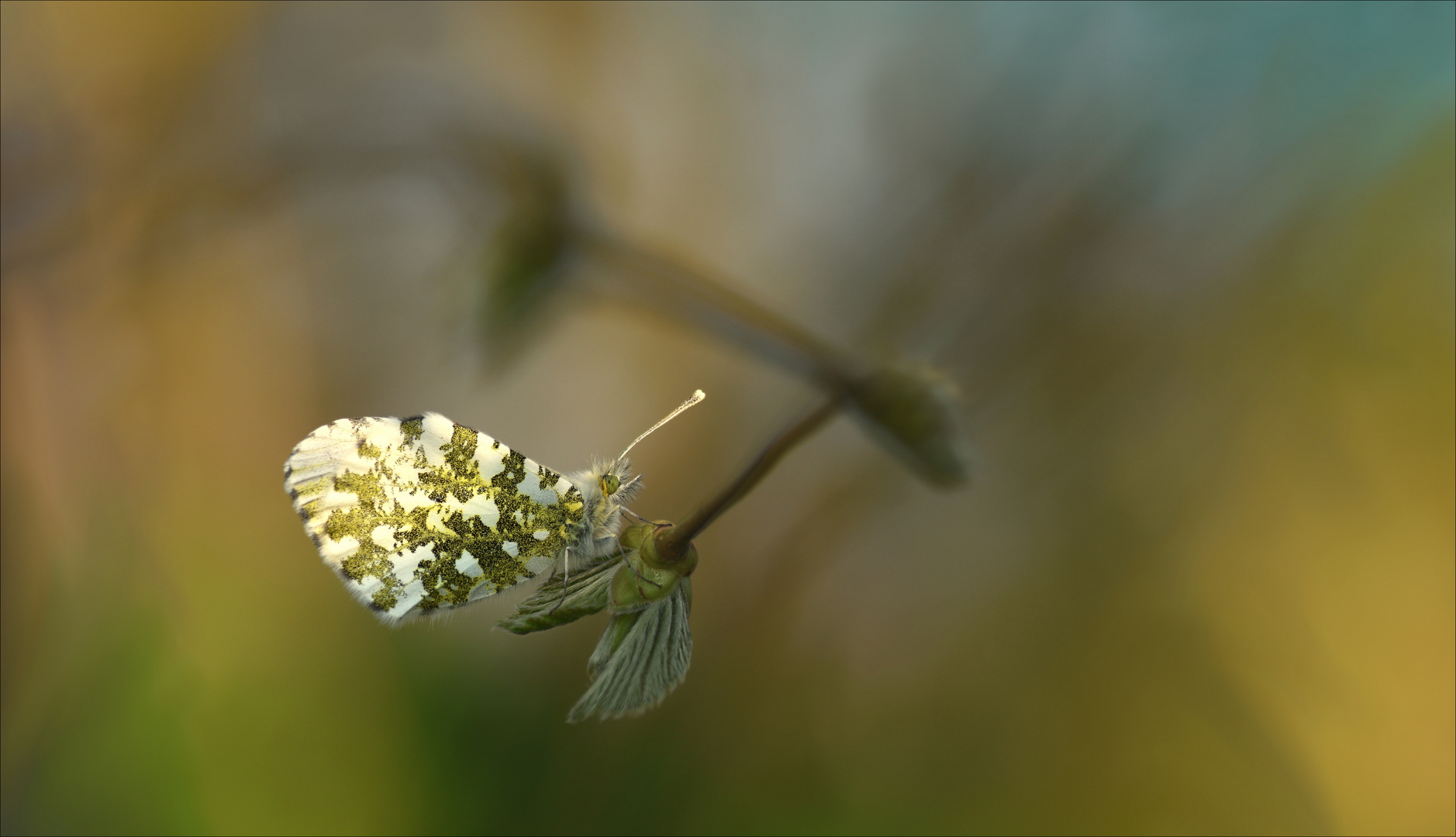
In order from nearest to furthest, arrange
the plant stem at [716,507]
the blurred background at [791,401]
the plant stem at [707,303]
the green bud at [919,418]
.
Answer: the plant stem at [716,507]
the green bud at [919,418]
the plant stem at [707,303]
the blurred background at [791,401]

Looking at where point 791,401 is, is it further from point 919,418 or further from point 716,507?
point 716,507

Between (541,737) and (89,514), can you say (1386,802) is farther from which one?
(89,514)

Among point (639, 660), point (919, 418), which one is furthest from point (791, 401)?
point (639, 660)

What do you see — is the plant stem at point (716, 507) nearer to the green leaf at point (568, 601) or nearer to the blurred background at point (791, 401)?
the green leaf at point (568, 601)

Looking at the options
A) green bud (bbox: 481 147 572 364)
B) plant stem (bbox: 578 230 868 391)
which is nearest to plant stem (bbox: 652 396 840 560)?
plant stem (bbox: 578 230 868 391)

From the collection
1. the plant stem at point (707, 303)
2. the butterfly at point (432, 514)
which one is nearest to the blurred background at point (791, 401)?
the plant stem at point (707, 303)
